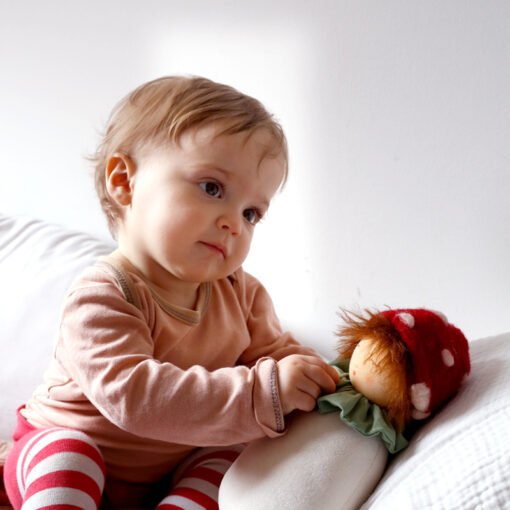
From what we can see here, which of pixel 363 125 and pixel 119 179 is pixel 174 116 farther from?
pixel 363 125

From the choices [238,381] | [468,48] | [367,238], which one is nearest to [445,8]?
[468,48]

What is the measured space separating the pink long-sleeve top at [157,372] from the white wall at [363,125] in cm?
22

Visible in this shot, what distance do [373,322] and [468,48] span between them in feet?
1.54

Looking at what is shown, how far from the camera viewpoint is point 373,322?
2.41 feet

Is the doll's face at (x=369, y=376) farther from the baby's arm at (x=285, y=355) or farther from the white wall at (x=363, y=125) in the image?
the white wall at (x=363, y=125)

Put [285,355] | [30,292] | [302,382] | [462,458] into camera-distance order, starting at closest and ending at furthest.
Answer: [462,458] < [302,382] < [285,355] < [30,292]

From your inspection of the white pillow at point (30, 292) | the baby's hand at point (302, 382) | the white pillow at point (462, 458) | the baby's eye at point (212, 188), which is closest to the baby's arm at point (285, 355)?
the baby's hand at point (302, 382)

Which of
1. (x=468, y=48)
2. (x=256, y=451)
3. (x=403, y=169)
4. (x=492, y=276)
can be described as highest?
(x=468, y=48)

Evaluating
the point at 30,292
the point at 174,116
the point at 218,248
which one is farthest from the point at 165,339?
the point at 30,292

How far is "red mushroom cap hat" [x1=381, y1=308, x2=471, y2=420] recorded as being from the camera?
0.71m

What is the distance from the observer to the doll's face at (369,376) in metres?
0.71

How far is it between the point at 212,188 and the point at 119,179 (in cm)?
14

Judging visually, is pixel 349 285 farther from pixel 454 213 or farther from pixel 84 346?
pixel 84 346

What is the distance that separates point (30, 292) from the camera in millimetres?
1385
